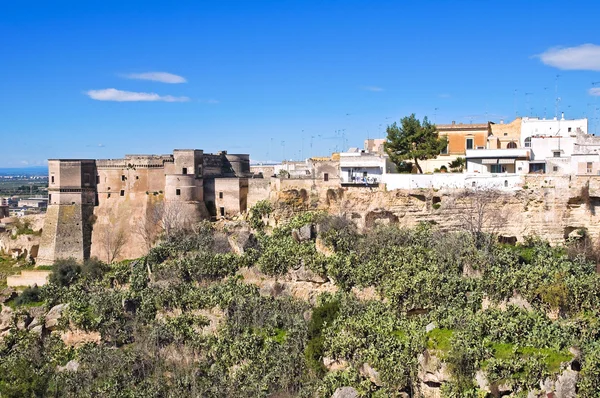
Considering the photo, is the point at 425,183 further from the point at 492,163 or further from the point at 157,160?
the point at 157,160

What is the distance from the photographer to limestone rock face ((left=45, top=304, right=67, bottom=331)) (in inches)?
1107

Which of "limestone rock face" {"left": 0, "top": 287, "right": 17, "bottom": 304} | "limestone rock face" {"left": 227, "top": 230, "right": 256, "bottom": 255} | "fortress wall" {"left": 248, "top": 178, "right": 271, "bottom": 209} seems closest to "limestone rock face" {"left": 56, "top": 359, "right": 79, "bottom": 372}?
"limestone rock face" {"left": 227, "top": 230, "right": 256, "bottom": 255}

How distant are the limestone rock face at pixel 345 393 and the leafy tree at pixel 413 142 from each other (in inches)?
693

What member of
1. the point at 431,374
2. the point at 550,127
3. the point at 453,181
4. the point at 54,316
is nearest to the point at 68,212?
the point at 54,316

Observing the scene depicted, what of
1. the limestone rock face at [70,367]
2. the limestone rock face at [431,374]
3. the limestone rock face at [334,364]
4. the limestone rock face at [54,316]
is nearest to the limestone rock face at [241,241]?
the limestone rock face at [54,316]

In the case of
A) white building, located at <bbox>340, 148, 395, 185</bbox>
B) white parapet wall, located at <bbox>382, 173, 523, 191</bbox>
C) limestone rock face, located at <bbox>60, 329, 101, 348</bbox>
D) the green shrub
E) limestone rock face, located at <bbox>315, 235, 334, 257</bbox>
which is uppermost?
white building, located at <bbox>340, 148, 395, 185</bbox>

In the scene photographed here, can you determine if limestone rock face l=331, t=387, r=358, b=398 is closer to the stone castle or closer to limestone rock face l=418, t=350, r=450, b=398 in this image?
Answer: limestone rock face l=418, t=350, r=450, b=398

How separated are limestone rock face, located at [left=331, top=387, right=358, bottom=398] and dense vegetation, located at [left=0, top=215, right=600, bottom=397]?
22cm

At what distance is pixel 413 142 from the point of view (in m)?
35.4

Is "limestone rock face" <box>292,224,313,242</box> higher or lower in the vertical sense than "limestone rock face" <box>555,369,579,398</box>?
higher

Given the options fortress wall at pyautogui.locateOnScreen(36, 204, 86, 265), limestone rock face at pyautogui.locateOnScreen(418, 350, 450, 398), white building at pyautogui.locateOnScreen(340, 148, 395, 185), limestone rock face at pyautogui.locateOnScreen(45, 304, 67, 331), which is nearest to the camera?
limestone rock face at pyautogui.locateOnScreen(418, 350, 450, 398)

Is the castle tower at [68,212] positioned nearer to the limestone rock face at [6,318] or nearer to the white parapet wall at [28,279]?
the white parapet wall at [28,279]

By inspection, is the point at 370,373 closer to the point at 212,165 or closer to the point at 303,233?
the point at 303,233

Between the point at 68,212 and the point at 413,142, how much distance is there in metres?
18.1
